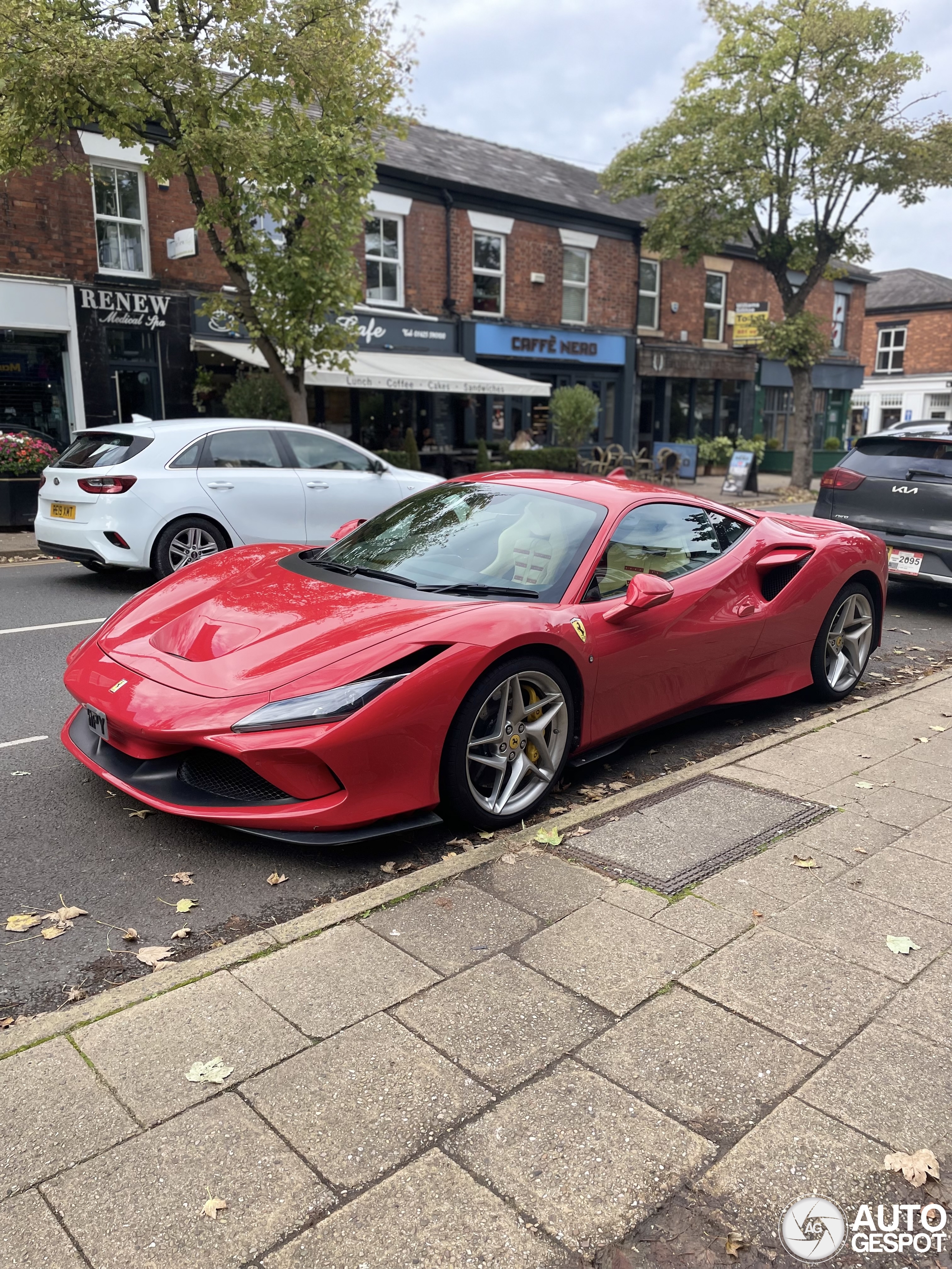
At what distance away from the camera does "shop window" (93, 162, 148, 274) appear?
15562 mm

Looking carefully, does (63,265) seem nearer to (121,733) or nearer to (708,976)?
(121,733)

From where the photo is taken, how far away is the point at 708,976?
271cm

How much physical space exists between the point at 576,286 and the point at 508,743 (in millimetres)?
21585

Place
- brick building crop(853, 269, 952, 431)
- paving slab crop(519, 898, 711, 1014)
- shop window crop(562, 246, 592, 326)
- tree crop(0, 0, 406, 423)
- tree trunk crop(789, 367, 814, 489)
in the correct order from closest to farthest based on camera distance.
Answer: paving slab crop(519, 898, 711, 1014) < tree crop(0, 0, 406, 423) < shop window crop(562, 246, 592, 326) < tree trunk crop(789, 367, 814, 489) < brick building crop(853, 269, 952, 431)

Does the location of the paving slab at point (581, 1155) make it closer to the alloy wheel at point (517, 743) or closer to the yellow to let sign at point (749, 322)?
the alloy wheel at point (517, 743)

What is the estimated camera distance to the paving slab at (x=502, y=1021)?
7.70 ft

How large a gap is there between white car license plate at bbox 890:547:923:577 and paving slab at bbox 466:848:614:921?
20.0 ft

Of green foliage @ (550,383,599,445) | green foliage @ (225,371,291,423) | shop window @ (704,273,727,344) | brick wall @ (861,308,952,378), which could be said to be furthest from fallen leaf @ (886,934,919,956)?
brick wall @ (861,308,952,378)

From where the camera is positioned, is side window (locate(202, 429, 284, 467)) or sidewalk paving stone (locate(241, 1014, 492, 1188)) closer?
sidewalk paving stone (locate(241, 1014, 492, 1188))

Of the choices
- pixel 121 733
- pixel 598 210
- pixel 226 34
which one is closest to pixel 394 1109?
pixel 121 733

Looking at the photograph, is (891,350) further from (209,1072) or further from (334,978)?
(209,1072)

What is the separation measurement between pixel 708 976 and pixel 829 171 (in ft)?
70.7

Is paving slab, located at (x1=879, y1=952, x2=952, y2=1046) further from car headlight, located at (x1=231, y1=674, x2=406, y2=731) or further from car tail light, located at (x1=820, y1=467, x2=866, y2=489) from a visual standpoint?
car tail light, located at (x1=820, y1=467, x2=866, y2=489)
